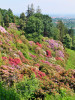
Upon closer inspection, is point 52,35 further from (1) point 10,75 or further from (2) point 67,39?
(1) point 10,75

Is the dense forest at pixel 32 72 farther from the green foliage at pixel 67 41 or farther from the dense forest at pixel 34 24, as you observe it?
the green foliage at pixel 67 41

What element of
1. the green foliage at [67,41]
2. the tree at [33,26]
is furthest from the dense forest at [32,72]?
the green foliage at [67,41]

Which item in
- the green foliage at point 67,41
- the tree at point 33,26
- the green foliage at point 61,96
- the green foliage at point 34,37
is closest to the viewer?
the green foliage at point 61,96

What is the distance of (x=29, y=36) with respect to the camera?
36000 mm

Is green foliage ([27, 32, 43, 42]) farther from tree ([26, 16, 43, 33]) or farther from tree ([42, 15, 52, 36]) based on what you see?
tree ([42, 15, 52, 36])

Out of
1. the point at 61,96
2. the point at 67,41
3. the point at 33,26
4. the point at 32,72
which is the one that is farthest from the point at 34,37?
the point at 61,96

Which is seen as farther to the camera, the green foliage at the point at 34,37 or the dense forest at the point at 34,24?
the dense forest at the point at 34,24

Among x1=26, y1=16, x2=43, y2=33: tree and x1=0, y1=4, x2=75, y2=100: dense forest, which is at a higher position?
x1=26, y1=16, x2=43, y2=33: tree

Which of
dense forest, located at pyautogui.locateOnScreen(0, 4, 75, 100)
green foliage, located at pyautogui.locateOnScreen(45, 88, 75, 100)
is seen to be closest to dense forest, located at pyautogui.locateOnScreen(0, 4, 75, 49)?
dense forest, located at pyautogui.locateOnScreen(0, 4, 75, 100)

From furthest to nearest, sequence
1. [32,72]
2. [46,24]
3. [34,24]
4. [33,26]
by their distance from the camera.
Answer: [46,24] → [33,26] → [34,24] → [32,72]

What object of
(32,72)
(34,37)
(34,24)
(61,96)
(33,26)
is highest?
(34,24)

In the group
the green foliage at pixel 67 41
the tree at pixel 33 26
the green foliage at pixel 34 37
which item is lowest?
the green foliage at pixel 67 41

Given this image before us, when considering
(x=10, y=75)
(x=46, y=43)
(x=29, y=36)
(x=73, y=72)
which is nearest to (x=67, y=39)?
(x=46, y=43)

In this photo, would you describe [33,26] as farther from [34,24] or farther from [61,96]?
[61,96]
